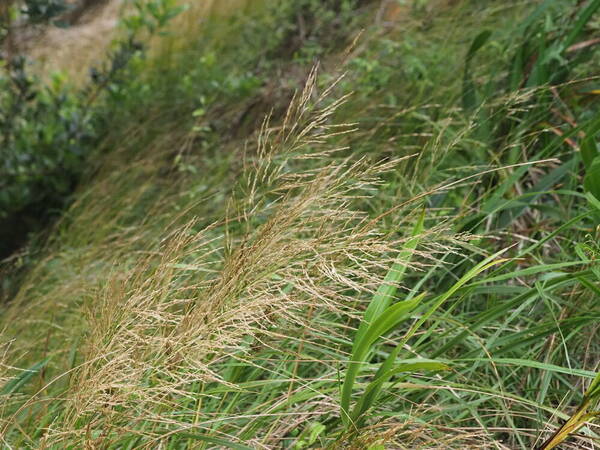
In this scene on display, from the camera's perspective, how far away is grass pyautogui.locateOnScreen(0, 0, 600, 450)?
4.59 ft

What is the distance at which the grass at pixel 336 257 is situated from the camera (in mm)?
1400

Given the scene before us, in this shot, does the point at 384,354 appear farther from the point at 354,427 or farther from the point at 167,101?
the point at 167,101

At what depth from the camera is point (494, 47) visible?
2.93 metres

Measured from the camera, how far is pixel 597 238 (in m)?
1.83

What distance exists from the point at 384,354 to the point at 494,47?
5.43 ft

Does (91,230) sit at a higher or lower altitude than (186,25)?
lower

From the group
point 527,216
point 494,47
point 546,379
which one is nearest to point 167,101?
point 494,47

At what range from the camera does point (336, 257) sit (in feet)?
4.69

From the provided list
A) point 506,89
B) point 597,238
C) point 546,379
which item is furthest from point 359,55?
point 546,379

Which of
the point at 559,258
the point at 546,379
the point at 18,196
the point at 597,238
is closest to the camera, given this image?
the point at 546,379

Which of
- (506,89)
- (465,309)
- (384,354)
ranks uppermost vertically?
(506,89)

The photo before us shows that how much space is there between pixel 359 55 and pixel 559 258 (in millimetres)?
1844

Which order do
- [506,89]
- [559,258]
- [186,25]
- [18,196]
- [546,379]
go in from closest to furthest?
1. [546,379]
2. [559,258]
3. [506,89]
4. [18,196]
5. [186,25]

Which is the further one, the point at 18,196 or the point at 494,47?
the point at 18,196
